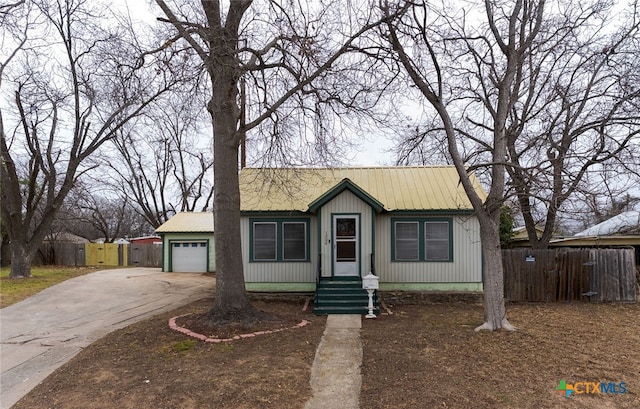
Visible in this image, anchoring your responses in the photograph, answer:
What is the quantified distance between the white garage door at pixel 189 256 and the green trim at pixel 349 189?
44.0ft

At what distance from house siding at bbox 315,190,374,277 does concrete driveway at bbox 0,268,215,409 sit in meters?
4.50

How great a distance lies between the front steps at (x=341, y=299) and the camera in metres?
10.6

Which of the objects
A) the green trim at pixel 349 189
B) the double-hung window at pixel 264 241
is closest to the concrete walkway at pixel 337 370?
the green trim at pixel 349 189

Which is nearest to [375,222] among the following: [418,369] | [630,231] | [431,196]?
[431,196]

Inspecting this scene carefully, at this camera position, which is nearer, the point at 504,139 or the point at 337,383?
the point at 337,383

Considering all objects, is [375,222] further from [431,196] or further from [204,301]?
[204,301]

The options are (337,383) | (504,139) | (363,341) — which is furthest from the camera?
(504,139)

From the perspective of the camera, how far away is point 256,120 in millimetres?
9242

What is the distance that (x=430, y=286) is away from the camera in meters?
12.5

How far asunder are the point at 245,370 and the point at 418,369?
2.54 metres

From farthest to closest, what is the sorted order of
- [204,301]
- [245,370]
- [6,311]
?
[204,301]
[6,311]
[245,370]

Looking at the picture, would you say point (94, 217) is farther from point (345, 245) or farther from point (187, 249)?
point (345, 245)

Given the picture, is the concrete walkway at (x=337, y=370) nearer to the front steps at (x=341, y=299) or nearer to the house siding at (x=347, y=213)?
the front steps at (x=341, y=299)

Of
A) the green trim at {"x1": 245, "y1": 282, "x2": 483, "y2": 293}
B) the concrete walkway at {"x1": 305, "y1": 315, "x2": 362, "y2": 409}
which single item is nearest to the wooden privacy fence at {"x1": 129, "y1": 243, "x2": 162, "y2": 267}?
the green trim at {"x1": 245, "y1": 282, "x2": 483, "y2": 293}
